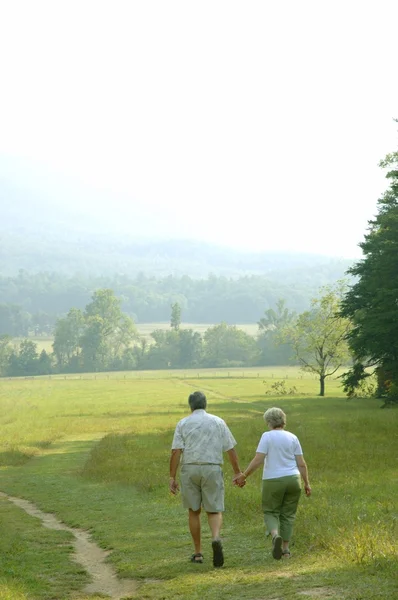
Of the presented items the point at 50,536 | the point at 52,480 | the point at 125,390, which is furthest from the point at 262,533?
the point at 125,390

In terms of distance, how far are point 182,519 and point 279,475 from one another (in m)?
6.41

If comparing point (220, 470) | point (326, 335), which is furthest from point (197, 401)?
point (326, 335)

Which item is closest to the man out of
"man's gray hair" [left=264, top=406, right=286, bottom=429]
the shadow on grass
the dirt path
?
"man's gray hair" [left=264, top=406, right=286, bottom=429]

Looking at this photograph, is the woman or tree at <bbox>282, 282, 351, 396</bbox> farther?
tree at <bbox>282, 282, 351, 396</bbox>

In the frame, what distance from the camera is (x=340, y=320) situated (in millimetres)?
91500

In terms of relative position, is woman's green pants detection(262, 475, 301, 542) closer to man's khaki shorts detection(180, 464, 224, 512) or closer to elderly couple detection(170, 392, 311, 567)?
elderly couple detection(170, 392, 311, 567)

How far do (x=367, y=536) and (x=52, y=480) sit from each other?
17925mm

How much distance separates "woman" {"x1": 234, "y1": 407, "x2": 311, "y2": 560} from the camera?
548 inches

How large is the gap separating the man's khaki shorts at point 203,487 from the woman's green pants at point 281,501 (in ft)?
2.34

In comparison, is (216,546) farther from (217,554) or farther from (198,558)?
(198,558)

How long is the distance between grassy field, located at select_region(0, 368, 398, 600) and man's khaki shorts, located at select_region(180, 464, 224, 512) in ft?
3.07

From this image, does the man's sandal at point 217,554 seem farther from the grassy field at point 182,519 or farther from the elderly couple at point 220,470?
the grassy field at point 182,519

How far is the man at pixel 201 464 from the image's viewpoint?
14.0 metres

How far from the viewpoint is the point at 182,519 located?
19766mm
